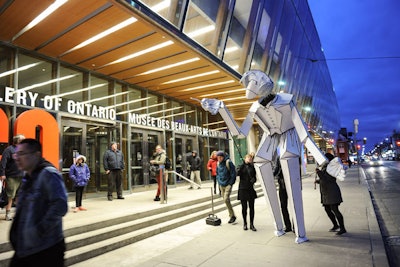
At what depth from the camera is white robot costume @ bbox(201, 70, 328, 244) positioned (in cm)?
484

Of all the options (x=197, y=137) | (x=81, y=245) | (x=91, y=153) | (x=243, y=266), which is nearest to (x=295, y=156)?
(x=243, y=266)

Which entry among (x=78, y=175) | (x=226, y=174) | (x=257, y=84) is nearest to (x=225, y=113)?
(x=257, y=84)

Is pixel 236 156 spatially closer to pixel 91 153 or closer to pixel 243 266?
pixel 91 153

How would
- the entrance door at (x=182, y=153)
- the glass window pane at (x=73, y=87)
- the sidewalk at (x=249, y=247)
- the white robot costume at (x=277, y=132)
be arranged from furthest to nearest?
the entrance door at (x=182, y=153), the glass window pane at (x=73, y=87), the white robot costume at (x=277, y=132), the sidewalk at (x=249, y=247)

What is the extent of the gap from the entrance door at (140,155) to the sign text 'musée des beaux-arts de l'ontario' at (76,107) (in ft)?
1.69

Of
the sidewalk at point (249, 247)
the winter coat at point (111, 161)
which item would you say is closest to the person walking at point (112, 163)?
the winter coat at point (111, 161)

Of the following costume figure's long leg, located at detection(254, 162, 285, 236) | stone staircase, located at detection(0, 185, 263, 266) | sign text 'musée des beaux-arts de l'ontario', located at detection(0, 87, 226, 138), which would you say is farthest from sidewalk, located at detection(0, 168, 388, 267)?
sign text 'musée des beaux-arts de l'ontario', located at detection(0, 87, 226, 138)

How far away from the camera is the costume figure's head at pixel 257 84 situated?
4.84 m

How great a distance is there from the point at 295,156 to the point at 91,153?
803 cm

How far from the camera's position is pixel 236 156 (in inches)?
A: 821

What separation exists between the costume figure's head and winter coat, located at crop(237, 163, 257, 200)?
2.02 metres

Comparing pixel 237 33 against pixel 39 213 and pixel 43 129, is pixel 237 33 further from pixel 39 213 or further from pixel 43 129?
pixel 39 213

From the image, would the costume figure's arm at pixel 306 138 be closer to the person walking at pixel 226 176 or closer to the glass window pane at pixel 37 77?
the person walking at pixel 226 176

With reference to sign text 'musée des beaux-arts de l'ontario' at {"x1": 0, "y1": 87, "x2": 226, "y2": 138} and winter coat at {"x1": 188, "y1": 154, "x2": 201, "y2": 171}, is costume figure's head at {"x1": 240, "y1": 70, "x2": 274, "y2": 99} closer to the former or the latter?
sign text 'musée des beaux-arts de l'ontario' at {"x1": 0, "y1": 87, "x2": 226, "y2": 138}
